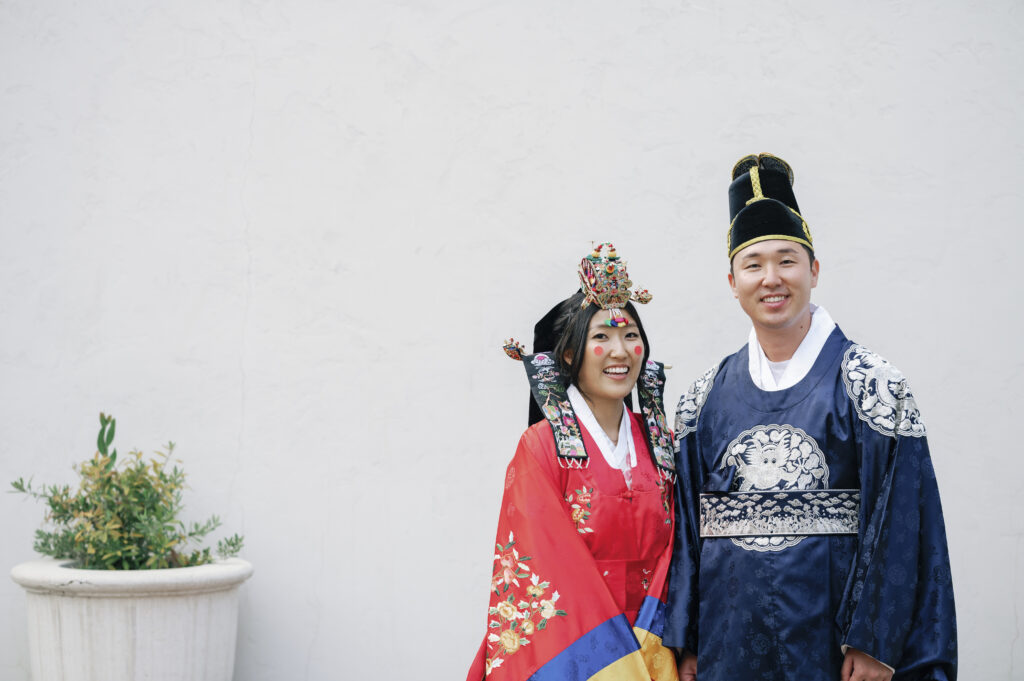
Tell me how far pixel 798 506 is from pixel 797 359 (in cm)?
40

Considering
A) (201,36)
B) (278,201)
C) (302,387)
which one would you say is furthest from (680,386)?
(201,36)

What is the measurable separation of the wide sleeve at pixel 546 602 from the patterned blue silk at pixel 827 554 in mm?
170

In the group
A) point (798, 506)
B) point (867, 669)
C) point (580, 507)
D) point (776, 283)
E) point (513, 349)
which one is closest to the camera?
point (867, 669)

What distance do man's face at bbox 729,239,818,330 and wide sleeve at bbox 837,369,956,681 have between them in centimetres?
34

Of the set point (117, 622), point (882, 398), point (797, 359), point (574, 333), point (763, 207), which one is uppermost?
point (763, 207)

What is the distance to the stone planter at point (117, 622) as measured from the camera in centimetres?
393

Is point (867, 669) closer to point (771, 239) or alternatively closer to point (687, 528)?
point (687, 528)

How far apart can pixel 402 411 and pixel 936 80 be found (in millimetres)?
2704

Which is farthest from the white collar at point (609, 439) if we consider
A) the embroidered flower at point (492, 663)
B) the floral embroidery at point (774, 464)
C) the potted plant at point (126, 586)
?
the potted plant at point (126, 586)

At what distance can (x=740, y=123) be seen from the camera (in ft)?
15.2

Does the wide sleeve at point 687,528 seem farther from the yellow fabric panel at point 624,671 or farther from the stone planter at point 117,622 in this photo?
the stone planter at point 117,622

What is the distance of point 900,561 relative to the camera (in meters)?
2.57

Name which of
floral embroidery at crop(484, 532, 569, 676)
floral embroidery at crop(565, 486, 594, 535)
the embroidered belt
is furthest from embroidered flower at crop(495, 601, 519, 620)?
the embroidered belt

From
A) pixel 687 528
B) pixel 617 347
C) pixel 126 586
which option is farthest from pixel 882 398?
pixel 126 586
